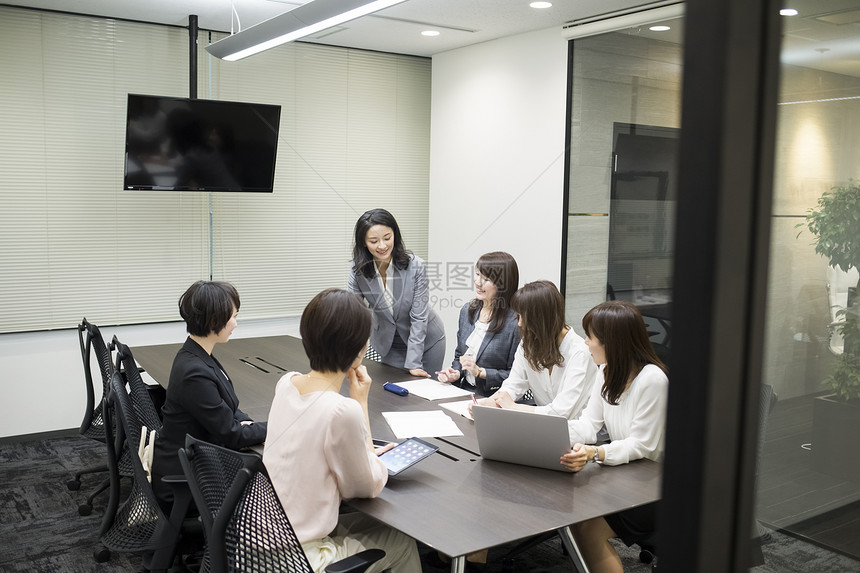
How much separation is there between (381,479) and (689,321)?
1.90 metres

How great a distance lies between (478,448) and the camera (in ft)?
9.05

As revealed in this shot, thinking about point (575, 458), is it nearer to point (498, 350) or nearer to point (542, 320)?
point (542, 320)

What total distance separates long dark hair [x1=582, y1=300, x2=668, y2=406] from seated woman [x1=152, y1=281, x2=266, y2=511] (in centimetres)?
132

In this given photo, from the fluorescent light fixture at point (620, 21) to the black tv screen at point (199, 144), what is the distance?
2.17 meters

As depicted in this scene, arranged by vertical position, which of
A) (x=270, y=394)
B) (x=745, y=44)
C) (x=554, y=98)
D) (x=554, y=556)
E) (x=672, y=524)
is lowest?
(x=554, y=556)

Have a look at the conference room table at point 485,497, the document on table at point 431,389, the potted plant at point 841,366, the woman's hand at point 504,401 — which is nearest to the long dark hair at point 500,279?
the document on table at point 431,389

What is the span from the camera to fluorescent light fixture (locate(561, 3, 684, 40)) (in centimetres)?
440

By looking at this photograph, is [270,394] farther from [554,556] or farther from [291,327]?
[291,327]

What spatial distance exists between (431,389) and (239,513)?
1915 mm

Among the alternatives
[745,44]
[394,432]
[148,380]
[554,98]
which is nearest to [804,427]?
[745,44]

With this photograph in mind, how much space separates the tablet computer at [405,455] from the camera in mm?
2422

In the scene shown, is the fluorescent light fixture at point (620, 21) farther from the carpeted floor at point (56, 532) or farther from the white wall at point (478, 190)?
the carpeted floor at point (56, 532)

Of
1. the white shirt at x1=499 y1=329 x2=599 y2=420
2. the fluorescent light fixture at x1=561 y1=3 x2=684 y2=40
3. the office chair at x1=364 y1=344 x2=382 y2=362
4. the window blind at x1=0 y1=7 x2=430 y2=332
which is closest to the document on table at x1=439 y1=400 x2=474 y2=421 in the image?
the white shirt at x1=499 y1=329 x2=599 y2=420

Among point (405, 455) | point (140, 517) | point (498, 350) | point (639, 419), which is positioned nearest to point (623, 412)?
point (639, 419)
